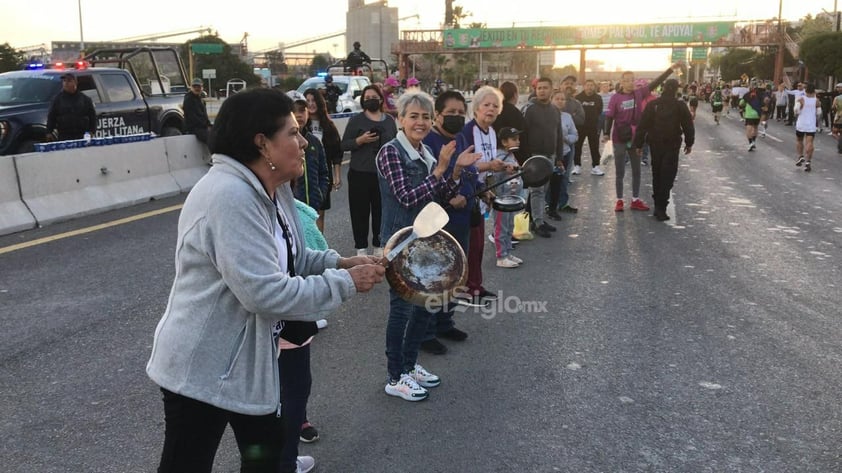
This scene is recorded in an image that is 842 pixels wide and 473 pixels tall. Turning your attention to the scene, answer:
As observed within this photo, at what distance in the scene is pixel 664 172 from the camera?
32.4ft

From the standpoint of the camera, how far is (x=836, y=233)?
8719 millimetres

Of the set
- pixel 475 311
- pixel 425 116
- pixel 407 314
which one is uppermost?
pixel 425 116

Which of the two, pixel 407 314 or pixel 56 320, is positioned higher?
pixel 407 314

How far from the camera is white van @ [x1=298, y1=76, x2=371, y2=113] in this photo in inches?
870

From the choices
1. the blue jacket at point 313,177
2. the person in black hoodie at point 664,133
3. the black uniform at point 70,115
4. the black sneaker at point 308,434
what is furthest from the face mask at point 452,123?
the black uniform at point 70,115

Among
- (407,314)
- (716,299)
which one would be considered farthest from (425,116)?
(716,299)

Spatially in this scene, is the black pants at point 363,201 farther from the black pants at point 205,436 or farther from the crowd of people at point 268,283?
the black pants at point 205,436

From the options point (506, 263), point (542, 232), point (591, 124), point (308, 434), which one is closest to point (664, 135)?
point (542, 232)

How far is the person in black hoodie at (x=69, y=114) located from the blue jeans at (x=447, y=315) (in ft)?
27.4

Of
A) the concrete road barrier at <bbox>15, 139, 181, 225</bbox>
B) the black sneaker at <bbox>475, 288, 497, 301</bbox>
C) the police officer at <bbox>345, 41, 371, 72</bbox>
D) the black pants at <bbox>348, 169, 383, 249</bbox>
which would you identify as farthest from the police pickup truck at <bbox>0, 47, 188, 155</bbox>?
the police officer at <bbox>345, 41, 371, 72</bbox>

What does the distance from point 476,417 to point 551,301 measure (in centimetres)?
240

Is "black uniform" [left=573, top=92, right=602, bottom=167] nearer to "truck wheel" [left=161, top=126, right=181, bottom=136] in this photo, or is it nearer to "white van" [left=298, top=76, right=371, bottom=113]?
"truck wheel" [left=161, top=126, right=181, bottom=136]

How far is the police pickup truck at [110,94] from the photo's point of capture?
440 inches

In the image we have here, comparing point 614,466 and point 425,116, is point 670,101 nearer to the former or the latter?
point 425,116
